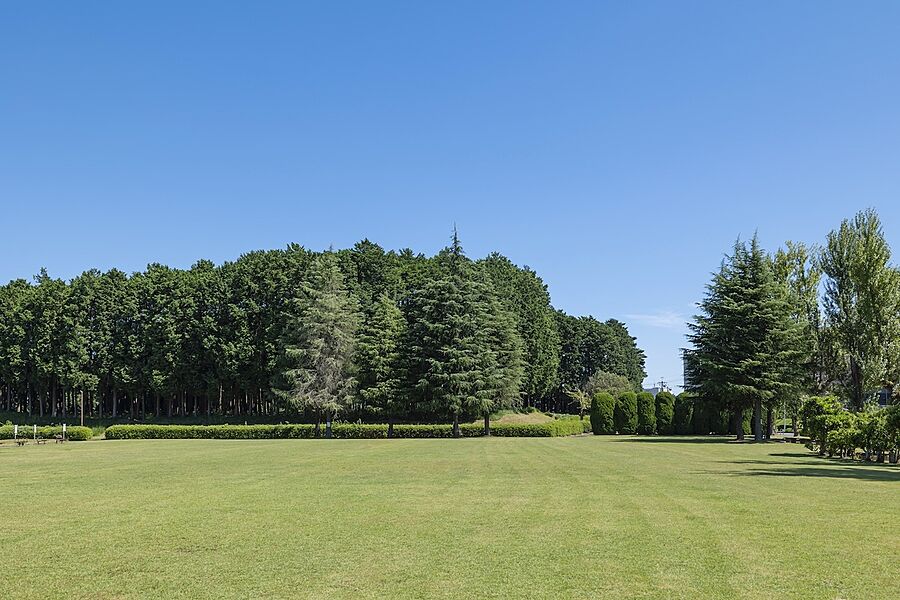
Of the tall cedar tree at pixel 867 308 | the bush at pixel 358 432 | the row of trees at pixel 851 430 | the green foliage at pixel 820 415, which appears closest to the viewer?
the row of trees at pixel 851 430

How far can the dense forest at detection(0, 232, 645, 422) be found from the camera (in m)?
50.9

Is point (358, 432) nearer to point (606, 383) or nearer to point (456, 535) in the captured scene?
point (456, 535)

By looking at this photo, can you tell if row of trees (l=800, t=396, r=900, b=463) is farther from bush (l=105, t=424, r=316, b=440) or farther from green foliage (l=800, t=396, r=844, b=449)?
bush (l=105, t=424, r=316, b=440)

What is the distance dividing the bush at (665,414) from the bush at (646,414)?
0.60 meters

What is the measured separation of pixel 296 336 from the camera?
56.9m

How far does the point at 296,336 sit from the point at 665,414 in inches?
1166

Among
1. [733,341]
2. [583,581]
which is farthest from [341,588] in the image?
[733,341]

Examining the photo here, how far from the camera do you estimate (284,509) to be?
12797 mm

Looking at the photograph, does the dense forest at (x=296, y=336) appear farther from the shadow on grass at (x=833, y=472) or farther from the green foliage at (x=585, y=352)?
the shadow on grass at (x=833, y=472)

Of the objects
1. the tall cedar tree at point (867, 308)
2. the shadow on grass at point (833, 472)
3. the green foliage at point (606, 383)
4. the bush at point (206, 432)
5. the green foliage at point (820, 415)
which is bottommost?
the bush at point (206, 432)

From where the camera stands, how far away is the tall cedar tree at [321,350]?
52.4 meters

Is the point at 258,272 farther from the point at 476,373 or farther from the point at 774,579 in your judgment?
the point at 774,579

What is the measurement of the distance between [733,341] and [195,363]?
153 ft

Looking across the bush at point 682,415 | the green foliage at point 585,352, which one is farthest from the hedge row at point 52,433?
the green foliage at point 585,352
